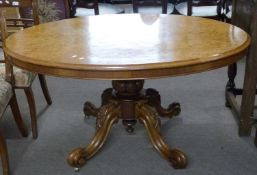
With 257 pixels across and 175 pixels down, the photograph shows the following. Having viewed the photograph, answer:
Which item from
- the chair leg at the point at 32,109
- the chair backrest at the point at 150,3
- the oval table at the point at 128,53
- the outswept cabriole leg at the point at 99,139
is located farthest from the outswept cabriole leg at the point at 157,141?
the chair backrest at the point at 150,3

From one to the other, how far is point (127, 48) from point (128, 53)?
79mm

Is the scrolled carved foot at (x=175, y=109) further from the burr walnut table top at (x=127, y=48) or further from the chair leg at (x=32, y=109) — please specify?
the chair leg at (x=32, y=109)

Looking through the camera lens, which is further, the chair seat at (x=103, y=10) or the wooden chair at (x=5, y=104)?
the chair seat at (x=103, y=10)

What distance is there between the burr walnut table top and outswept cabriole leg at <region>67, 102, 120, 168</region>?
0.46 meters

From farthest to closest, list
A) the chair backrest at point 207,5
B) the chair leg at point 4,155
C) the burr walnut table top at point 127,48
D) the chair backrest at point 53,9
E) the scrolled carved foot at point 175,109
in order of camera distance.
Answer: the chair backrest at point 53,9 → the chair backrest at point 207,5 → the scrolled carved foot at point 175,109 → the chair leg at point 4,155 → the burr walnut table top at point 127,48

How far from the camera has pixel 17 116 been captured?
6.97 feet

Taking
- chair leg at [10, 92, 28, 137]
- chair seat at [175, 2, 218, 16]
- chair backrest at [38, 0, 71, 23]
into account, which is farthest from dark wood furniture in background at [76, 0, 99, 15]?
chair leg at [10, 92, 28, 137]

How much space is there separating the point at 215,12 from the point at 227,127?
166 cm

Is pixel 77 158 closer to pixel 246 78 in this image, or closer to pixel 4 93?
pixel 4 93

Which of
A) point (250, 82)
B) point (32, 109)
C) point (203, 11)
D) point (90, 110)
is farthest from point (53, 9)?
point (250, 82)

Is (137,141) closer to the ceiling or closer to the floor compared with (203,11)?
closer to the floor

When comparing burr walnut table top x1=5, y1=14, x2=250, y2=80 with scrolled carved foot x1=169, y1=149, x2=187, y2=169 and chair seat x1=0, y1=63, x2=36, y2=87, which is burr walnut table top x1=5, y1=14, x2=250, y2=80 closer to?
chair seat x1=0, y1=63, x2=36, y2=87

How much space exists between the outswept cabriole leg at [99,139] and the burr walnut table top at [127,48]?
461 mm

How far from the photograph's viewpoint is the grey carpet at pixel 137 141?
1.87 m
